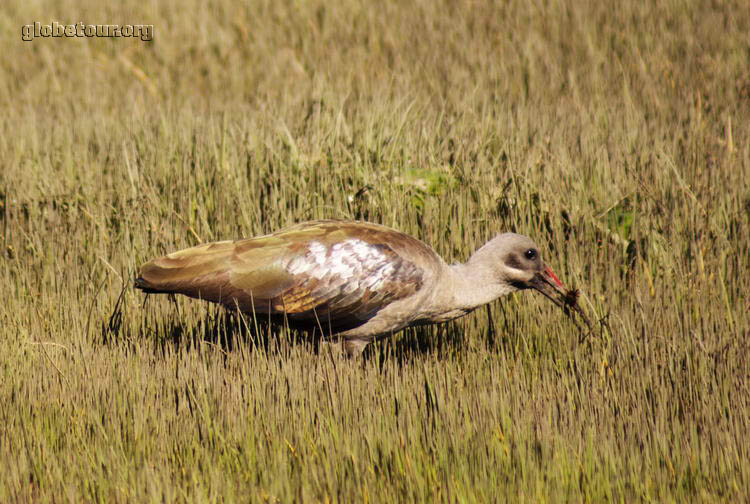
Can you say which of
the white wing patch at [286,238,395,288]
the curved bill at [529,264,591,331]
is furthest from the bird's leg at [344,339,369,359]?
the curved bill at [529,264,591,331]

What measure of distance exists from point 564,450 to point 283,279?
1.80 meters

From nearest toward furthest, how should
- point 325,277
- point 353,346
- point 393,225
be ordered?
point 325,277, point 353,346, point 393,225

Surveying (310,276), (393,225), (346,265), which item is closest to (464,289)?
(346,265)

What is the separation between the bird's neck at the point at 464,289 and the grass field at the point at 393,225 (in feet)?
0.87

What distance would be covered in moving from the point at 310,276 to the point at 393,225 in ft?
4.37

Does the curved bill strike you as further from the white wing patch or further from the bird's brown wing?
the white wing patch

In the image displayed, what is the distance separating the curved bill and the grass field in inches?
4.7

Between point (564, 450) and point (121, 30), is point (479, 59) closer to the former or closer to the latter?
point (121, 30)

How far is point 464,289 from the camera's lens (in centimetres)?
484

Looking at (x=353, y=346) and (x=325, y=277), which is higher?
(x=325, y=277)

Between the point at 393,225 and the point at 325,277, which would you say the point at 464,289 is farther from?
the point at 393,225

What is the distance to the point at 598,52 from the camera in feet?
29.7

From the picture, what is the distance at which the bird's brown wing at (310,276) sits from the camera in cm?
464

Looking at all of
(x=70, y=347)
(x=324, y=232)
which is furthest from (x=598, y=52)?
(x=70, y=347)
